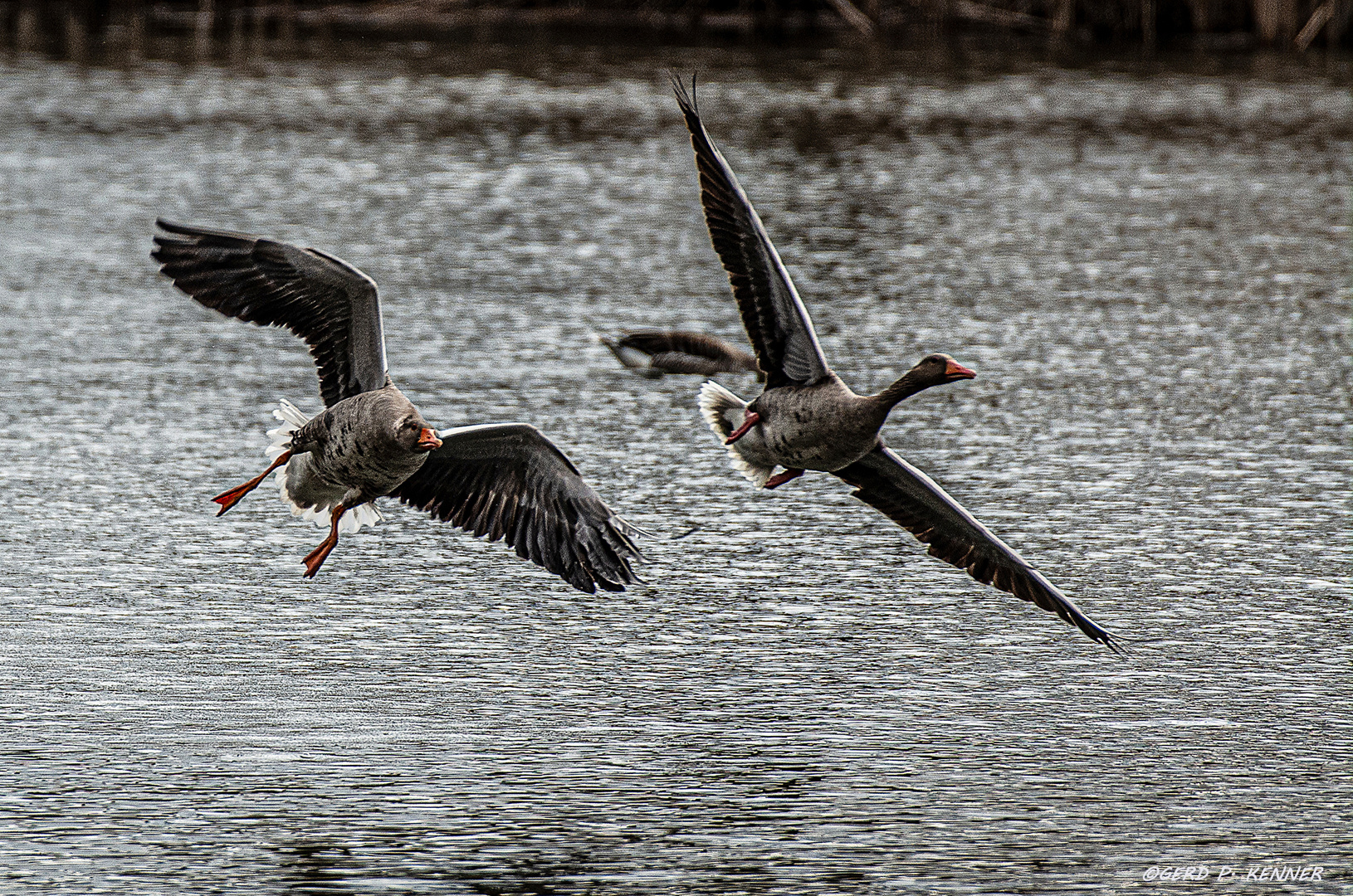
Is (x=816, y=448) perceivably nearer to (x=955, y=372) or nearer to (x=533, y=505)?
(x=955, y=372)

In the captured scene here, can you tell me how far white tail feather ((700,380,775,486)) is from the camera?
26.1 ft

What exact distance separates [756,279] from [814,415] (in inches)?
21.2

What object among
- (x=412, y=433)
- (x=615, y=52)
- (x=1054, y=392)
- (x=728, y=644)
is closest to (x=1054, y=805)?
(x=728, y=644)

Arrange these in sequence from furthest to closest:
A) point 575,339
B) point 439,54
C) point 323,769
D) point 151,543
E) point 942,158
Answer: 1. point 439,54
2. point 942,158
3. point 575,339
4. point 151,543
5. point 323,769

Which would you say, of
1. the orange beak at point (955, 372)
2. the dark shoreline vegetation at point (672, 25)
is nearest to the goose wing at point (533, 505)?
the orange beak at point (955, 372)

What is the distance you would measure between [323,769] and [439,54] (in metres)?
26.1

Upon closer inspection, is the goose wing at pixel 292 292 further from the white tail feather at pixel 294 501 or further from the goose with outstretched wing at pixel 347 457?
the white tail feather at pixel 294 501

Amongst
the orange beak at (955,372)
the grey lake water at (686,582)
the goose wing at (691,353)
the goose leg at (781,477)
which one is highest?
the orange beak at (955,372)

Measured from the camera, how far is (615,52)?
31688 millimetres

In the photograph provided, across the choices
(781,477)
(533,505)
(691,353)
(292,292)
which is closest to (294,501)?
(292,292)

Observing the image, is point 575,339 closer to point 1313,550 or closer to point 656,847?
point 1313,550

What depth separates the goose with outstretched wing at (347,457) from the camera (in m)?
7.35

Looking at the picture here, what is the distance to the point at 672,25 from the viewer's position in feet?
Result: 120

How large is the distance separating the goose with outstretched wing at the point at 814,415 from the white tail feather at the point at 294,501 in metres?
1.42
